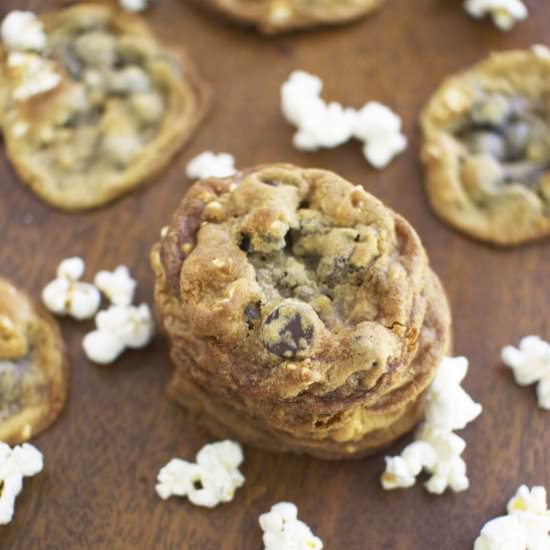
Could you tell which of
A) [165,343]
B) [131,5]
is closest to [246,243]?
[165,343]

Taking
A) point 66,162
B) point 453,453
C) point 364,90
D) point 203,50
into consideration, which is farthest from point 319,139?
point 453,453

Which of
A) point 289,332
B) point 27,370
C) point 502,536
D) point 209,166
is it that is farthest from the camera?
point 209,166

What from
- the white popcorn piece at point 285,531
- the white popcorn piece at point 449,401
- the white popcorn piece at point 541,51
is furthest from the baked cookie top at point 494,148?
the white popcorn piece at point 285,531

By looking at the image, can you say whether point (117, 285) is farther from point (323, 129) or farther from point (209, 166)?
point (323, 129)

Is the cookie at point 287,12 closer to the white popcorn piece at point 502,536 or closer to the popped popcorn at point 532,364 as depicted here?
the popped popcorn at point 532,364

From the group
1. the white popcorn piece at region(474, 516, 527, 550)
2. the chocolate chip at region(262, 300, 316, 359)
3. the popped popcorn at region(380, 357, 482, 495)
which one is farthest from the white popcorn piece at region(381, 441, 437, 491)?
the chocolate chip at region(262, 300, 316, 359)

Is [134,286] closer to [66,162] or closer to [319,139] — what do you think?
[66,162]
